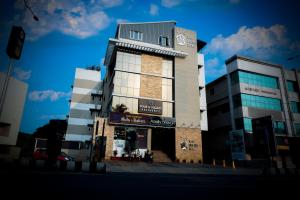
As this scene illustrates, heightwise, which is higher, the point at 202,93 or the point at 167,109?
the point at 202,93

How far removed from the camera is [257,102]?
107 feet

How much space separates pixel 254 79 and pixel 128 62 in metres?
22.3

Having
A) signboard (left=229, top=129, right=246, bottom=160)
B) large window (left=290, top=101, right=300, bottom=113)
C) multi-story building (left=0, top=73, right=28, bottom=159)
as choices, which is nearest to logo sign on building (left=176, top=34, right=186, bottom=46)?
signboard (left=229, top=129, right=246, bottom=160)

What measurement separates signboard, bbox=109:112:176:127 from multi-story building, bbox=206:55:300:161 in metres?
11.6

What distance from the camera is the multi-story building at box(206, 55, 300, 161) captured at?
31859 mm

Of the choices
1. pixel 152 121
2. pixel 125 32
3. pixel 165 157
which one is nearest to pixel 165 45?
pixel 125 32

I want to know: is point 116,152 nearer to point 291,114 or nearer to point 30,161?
point 30,161

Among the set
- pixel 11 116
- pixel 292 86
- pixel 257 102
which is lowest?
pixel 11 116

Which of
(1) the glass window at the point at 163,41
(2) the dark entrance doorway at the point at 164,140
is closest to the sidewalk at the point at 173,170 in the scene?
(2) the dark entrance doorway at the point at 164,140

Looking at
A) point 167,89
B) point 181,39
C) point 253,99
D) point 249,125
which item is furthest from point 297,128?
point 181,39

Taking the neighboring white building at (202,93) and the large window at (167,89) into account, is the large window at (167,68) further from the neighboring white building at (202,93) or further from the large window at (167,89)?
the neighboring white building at (202,93)

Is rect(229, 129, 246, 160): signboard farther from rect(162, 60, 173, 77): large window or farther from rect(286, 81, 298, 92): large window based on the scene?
rect(286, 81, 298, 92): large window

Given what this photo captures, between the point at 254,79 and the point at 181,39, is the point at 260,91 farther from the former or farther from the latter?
the point at 181,39

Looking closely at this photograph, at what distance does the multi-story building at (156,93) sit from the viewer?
92.6ft
